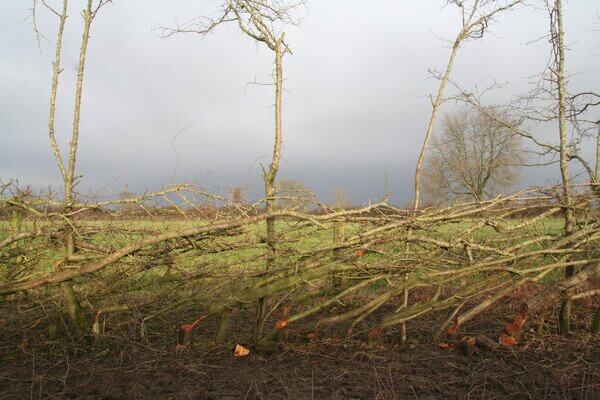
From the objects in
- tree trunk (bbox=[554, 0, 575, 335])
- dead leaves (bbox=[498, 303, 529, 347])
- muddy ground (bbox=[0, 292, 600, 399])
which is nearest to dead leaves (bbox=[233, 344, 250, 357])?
muddy ground (bbox=[0, 292, 600, 399])

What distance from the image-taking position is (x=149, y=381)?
401cm

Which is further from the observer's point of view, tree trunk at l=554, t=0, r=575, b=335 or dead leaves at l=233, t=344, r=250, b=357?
tree trunk at l=554, t=0, r=575, b=335

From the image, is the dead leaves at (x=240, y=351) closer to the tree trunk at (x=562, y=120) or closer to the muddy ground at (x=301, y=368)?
the muddy ground at (x=301, y=368)

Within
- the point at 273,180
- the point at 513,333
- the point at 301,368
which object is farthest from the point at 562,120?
the point at 301,368

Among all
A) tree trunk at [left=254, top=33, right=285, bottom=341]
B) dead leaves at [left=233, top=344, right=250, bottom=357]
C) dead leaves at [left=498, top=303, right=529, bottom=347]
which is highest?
tree trunk at [left=254, top=33, right=285, bottom=341]

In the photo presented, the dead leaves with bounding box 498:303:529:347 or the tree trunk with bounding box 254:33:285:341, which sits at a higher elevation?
the tree trunk with bounding box 254:33:285:341

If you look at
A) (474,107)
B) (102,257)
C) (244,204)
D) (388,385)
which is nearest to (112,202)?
(102,257)

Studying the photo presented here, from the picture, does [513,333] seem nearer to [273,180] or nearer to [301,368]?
[301,368]

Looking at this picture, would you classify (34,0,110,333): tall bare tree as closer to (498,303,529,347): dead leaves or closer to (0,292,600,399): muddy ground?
(0,292,600,399): muddy ground

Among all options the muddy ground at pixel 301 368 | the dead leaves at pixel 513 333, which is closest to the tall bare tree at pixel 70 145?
the muddy ground at pixel 301 368

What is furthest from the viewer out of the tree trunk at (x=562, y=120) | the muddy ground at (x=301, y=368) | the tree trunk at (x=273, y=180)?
the tree trunk at (x=562, y=120)

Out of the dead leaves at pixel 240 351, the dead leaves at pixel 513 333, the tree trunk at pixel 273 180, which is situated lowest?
the dead leaves at pixel 240 351

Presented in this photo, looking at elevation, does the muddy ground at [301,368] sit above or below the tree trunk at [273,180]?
below

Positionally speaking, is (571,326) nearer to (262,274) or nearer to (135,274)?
(262,274)
